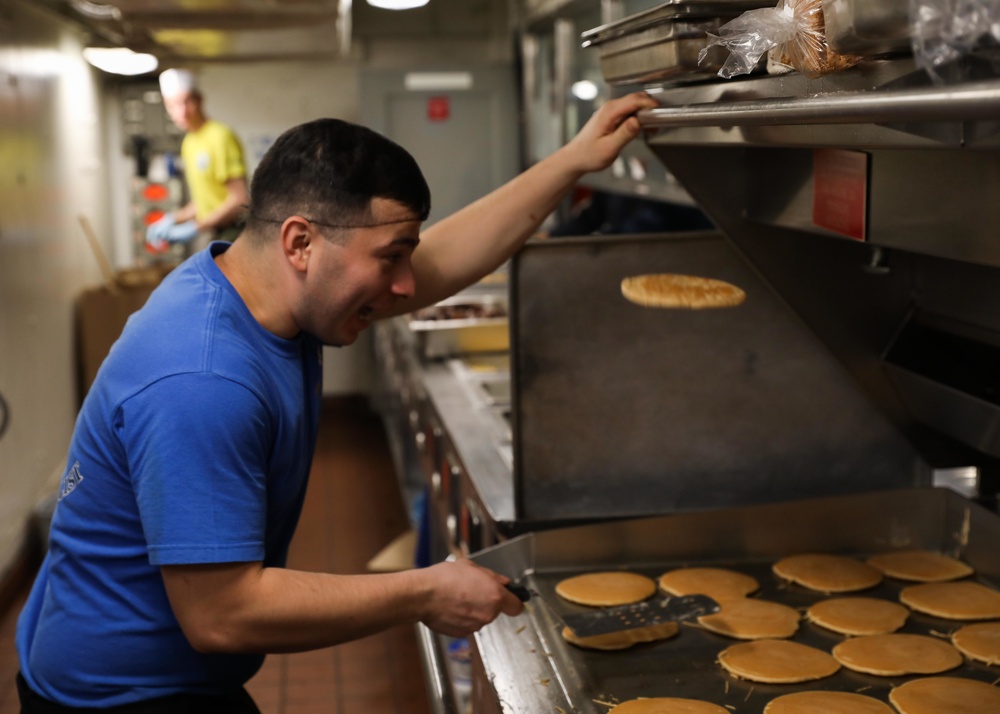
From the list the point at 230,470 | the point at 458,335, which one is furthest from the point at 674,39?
the point at 458,335

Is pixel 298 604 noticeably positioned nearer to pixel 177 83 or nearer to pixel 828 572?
pixel 828 572

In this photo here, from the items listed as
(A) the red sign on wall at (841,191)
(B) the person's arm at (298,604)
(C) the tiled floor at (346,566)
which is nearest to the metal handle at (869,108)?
(A) the red sign on wall at (841,191)

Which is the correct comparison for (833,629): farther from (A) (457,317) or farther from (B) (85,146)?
(B) (85,146)

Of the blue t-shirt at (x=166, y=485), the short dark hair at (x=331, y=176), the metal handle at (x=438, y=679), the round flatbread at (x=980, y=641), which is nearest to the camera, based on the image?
the blue t-shirt at (x=166, y=485)

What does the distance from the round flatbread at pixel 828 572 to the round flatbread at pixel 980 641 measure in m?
0.23

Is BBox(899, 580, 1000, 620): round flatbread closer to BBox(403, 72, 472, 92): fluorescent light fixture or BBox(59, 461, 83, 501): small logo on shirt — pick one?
BBox(59, 461, 83, 501): small logo on shirt

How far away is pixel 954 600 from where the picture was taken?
6.38 feet

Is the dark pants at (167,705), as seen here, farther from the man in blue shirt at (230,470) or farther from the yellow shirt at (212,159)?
the yellow shirt at (212,159)

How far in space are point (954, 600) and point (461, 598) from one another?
96 centimetres

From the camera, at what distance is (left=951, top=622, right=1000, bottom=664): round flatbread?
5.75ft

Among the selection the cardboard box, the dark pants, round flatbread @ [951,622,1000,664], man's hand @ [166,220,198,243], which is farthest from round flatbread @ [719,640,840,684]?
man's hand @ [166,220,198,243]

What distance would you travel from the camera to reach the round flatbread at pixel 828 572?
2.04m

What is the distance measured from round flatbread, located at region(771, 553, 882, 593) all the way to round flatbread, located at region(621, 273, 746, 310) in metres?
0.56

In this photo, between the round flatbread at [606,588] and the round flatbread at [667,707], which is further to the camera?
the round flatbread at [606,588]
